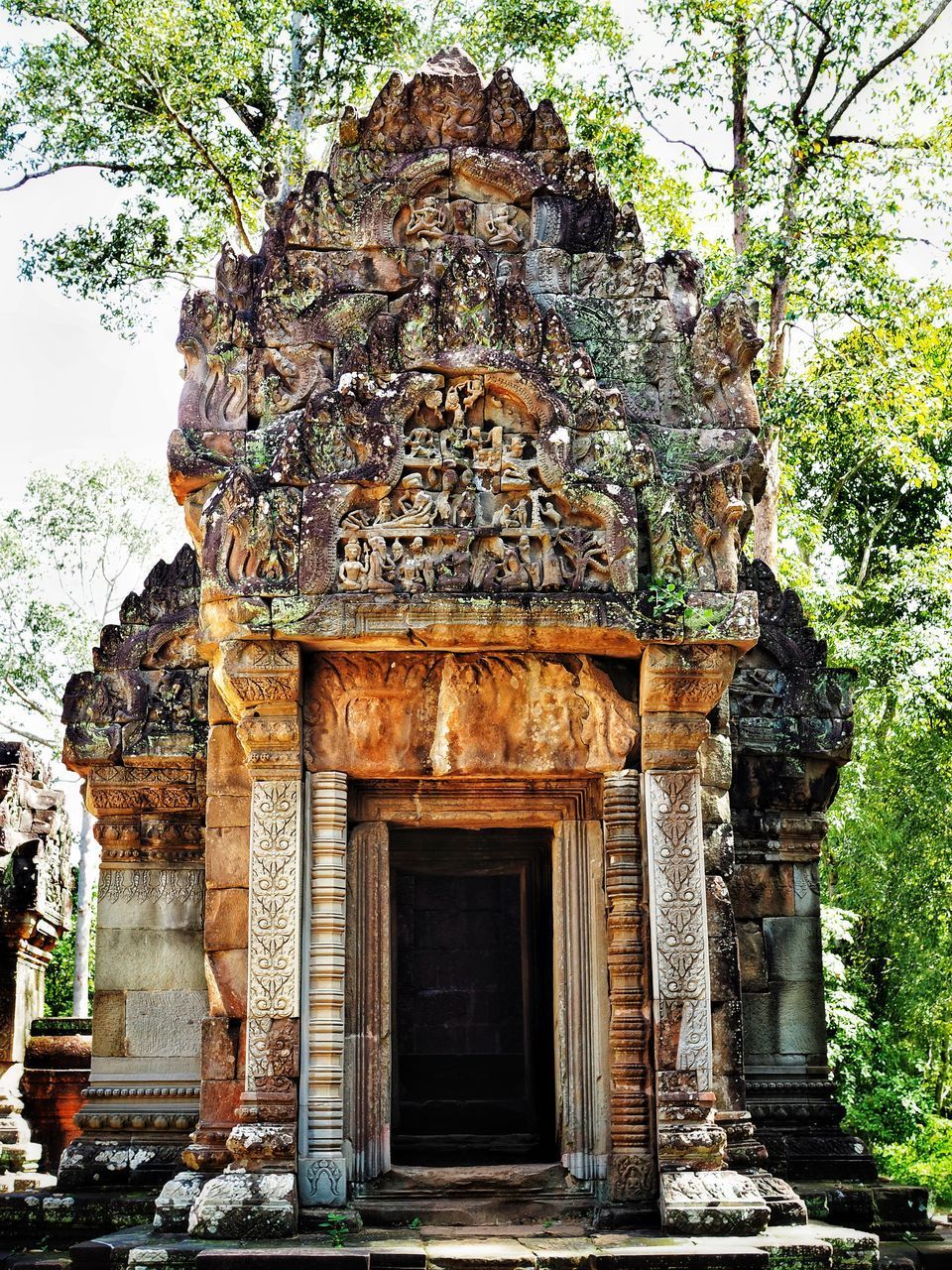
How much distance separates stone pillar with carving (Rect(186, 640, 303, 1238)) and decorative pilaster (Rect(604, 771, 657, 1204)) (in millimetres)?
1541

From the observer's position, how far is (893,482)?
22.9 metres

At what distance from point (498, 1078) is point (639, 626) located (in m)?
5.30

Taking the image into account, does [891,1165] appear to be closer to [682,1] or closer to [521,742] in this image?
[521,742]

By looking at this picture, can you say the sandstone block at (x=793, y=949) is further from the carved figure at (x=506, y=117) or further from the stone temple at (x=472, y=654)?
the carved figure at (x=506, y=117)

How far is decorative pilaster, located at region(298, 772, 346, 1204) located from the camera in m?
6.55

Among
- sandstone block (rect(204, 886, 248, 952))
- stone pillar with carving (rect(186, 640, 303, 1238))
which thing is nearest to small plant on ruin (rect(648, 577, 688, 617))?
stone pillar with carving (rect(186, 640, 303, 1238))

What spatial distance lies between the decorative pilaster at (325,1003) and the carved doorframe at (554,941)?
0.12 m

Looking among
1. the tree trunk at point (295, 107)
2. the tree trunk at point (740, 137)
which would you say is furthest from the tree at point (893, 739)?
the tree trunk at point (295, 107)

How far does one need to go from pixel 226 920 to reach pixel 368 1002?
2.72ft

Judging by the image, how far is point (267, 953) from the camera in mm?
6652

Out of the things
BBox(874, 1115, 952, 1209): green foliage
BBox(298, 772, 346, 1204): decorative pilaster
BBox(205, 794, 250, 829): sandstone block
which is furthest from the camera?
BBox(874, 1115, 952, 1209): green foliage

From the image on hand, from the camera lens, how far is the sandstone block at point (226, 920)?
276 inches

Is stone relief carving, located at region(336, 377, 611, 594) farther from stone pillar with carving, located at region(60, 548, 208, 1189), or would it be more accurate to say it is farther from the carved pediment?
stone pillar with carving, located at region(60, 548, 208, 1189)

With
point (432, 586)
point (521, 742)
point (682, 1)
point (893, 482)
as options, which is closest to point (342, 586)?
point (432, 586)
